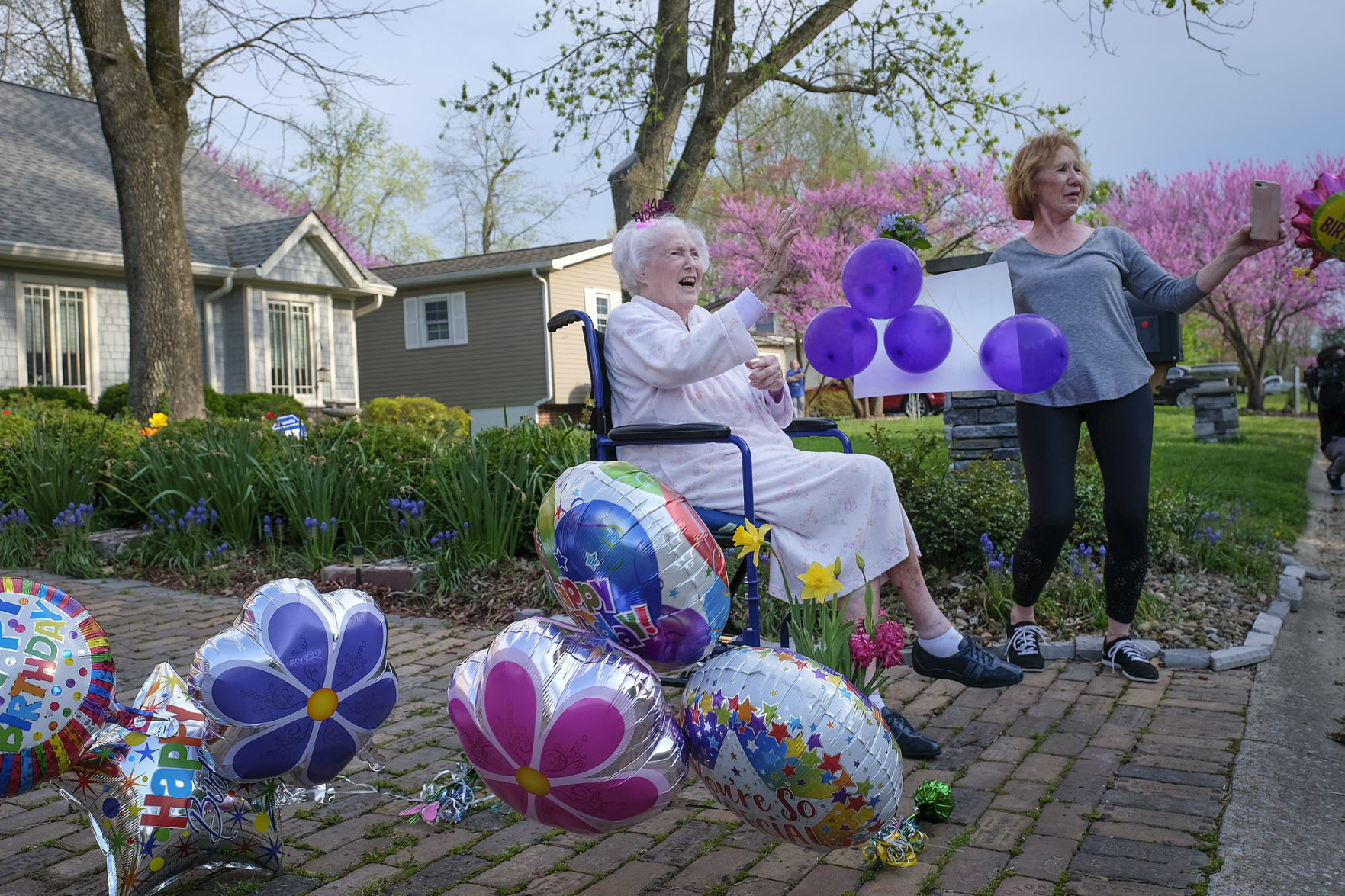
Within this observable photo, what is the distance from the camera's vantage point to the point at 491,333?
2122 centimetres

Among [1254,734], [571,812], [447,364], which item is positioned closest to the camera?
[571,812]

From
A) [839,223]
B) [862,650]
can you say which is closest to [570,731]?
[862,650]

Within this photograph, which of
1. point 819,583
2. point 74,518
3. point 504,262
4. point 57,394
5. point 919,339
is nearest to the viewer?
point 819,583

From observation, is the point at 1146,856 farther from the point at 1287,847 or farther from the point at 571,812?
the point at 571,812

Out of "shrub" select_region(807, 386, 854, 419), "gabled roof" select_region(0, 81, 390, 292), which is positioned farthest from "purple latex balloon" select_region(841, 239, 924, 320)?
"shrub" select_region(807, 386, 854, 419)

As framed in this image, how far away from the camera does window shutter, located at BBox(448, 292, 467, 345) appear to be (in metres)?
21.5

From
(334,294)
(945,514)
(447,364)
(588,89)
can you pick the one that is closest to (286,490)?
(945,514)

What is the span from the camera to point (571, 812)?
5.62ft

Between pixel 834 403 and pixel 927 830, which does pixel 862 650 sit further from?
pixel 834 403

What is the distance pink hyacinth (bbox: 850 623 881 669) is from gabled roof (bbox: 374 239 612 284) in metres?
18.8

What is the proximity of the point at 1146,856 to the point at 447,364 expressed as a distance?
2072 cm

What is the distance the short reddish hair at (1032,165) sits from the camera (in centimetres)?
315

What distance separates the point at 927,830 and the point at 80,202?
16963 millimetres

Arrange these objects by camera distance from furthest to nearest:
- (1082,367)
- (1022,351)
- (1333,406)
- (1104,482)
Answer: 1. (1333,406)
2. (1104,482)
3. (1082,367)
4. (1022,351)
